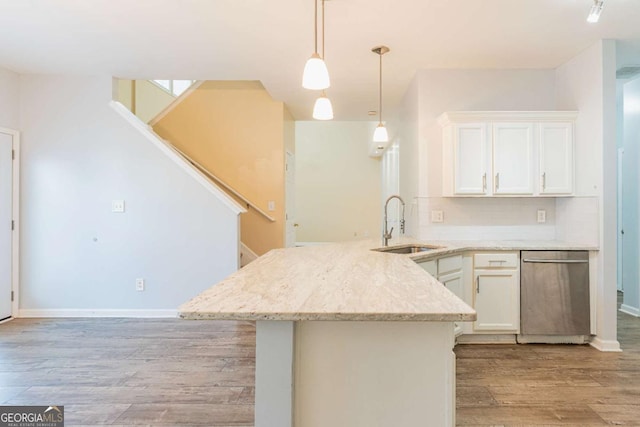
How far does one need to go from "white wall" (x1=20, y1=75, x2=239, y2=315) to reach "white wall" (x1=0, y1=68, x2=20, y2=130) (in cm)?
7

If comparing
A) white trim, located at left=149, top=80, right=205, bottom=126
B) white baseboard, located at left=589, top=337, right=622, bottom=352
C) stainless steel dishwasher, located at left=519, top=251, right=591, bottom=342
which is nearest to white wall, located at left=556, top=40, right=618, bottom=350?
white baseboard, located at left=589, top=337, right=622, bottom=352

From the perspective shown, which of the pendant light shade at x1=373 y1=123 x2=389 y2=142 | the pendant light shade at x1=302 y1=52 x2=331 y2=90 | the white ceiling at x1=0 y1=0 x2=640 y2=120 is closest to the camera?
the pendant light shade at x1=302 y1=52 x2=331 y2=90

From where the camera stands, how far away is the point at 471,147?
3717 millimetres

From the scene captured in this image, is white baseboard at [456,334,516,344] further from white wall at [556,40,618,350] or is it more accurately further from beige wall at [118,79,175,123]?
beige wall at [118,79,175,123]

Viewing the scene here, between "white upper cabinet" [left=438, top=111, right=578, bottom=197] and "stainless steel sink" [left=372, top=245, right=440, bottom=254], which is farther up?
"white upper cabinet" [left=438, top=111, right=578, bottom=197]

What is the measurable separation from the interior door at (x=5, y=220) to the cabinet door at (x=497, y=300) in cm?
471

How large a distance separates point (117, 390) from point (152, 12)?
2.67m

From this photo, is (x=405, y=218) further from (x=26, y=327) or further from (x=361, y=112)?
(x=26, y=327)

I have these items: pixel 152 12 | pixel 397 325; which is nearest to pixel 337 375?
pixel 397 325

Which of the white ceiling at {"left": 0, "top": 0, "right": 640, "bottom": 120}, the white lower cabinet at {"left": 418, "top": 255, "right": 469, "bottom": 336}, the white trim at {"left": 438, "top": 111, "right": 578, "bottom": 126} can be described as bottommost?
the white lower cabinet at {"left": 418, "top": 255, "right": 469, "bottom": 336}

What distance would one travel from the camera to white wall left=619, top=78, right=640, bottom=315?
4.42 m

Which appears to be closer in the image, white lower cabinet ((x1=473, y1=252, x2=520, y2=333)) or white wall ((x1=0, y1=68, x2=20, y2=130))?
white lower cabinet ((x1=473, y1=252, x2=520, y2=333))

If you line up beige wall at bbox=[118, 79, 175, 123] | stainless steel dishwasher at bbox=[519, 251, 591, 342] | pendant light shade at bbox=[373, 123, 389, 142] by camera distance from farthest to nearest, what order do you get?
beige wall at bbox=[118, 79, 175, 123] < pendant light shade at bbox=[373, 123, 389, 142] < stainless steel dishwasher at bbox=[519, 251, 591, 342]

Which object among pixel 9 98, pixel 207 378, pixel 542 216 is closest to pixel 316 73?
pixel 207 378
